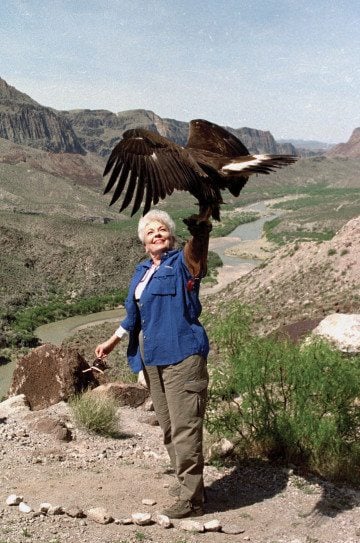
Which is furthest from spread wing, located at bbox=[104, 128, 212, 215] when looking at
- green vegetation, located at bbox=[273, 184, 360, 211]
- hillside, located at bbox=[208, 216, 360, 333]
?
green vegetation, located at bbox=[273, 184, 360, 211]

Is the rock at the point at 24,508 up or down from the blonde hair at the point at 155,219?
down

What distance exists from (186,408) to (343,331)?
24.7 ft

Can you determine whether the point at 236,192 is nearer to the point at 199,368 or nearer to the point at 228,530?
the point at 199,368

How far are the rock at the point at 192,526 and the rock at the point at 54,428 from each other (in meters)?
2.74

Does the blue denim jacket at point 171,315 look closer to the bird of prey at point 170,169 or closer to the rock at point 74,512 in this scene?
the bird of prey at point 170,169

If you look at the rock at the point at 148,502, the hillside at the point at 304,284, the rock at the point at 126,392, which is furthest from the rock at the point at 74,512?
the hillside at the point at 304,284

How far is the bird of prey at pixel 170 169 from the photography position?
3758 mm

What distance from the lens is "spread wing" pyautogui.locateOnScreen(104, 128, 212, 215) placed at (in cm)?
375

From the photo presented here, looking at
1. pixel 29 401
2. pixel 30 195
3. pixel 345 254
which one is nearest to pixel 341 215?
pixel 30 195

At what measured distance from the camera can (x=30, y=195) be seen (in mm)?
85875

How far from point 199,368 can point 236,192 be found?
135 cm

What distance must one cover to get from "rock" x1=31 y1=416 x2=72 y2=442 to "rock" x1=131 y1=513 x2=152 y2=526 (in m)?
2.58

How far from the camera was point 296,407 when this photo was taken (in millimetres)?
6121

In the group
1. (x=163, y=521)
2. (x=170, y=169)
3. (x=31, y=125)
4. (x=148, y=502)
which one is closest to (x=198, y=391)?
(x=163, y=521)
